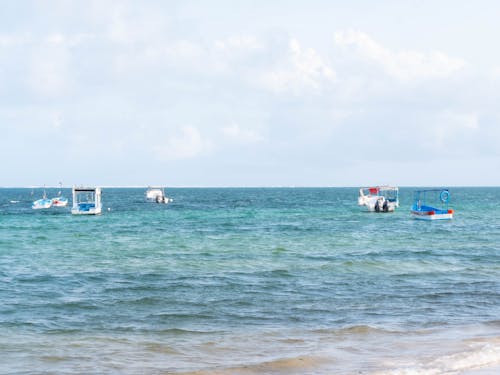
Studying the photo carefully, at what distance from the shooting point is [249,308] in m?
20.5

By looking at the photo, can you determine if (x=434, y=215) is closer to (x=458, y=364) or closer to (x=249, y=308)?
(x=249, y=308)

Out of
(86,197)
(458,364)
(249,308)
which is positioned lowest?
(249,308)

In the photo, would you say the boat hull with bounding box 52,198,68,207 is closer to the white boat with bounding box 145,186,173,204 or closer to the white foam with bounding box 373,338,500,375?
the white boat with bounding box 145,186,173,204

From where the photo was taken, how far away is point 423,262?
31938 millimetres

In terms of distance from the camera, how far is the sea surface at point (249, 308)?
47.7 ft

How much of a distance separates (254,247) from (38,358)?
24.2 metres

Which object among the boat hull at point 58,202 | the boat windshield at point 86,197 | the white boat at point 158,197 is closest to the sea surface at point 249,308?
the boat windshield at point 86,197

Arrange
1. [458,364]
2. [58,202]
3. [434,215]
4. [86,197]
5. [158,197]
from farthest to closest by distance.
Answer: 1. [158,197]
2. [86,197]
3. [58,202]
4. [434,215]
5. [458,364]

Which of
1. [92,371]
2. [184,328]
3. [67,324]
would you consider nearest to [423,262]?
[184,328]

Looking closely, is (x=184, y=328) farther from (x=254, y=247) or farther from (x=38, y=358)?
(x=254, y=247)

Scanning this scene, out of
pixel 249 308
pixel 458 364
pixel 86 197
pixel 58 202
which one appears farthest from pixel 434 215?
pixel 86 197

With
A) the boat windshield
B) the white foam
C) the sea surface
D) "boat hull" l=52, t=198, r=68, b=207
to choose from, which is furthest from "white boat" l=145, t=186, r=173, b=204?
the white foam

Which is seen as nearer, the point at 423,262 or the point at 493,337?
the point at 493,337

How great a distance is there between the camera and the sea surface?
47.7 feet
